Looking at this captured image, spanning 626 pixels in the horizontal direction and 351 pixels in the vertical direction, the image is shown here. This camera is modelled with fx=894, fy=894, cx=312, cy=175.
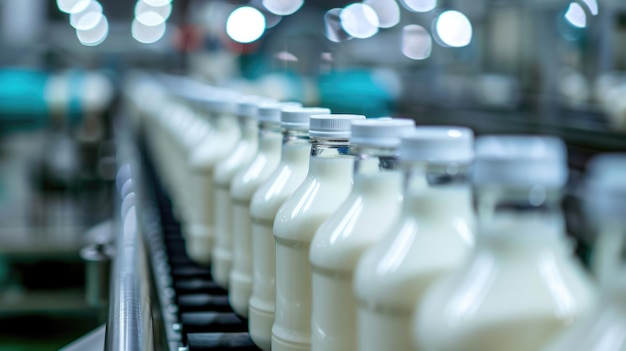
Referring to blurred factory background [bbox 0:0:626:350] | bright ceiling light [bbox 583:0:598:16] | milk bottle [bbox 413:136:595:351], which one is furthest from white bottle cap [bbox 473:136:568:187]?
bright ceiling light [bbox 583:0:598:16]

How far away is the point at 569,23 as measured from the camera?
899cm

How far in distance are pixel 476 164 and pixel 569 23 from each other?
29.4ft

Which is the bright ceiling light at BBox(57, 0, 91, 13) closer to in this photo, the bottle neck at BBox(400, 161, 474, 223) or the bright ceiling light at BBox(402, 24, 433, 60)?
the bright ceiling light at BBox(402, 24, 433, 60)

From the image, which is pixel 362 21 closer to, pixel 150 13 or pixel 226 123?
pixel 150 13

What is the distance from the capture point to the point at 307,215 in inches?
33.4

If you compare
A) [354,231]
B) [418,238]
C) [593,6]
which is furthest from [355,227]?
[593,6]

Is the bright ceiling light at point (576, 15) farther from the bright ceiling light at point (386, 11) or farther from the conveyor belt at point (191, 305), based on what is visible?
the conveyor belt at point (191, 305)

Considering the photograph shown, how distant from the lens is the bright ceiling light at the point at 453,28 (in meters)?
12.2

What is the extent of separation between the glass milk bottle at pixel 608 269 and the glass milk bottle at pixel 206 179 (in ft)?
3.14

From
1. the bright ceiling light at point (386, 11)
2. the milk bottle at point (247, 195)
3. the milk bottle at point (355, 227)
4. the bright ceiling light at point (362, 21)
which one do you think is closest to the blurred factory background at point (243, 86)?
the bright ceiling light at point (362, 21)

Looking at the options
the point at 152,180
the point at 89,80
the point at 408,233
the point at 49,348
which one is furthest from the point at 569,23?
the point at 408,233

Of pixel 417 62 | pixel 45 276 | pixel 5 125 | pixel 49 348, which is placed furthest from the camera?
pixel 417 62

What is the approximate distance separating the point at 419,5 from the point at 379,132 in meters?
12.7

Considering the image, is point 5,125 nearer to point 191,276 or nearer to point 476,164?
point 191,276
